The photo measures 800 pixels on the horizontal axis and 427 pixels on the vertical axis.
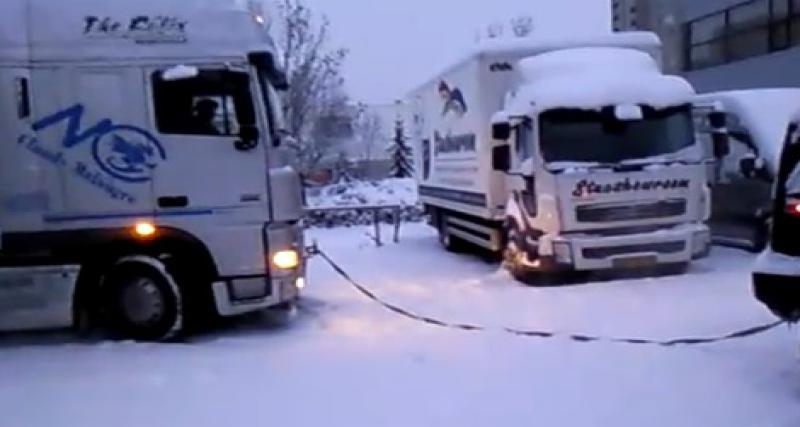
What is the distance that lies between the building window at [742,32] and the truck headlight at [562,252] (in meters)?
17.0

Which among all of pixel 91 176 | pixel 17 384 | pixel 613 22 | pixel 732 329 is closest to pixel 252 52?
pixel 91 176

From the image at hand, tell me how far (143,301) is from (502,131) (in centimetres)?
550

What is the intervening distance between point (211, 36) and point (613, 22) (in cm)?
3289

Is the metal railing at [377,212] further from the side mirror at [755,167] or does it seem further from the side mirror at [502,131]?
the side mirror at [755,167]

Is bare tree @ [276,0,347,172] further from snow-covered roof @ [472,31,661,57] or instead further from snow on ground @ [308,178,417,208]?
snow-covered roof @ [472,31,661,57]

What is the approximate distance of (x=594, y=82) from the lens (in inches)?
495

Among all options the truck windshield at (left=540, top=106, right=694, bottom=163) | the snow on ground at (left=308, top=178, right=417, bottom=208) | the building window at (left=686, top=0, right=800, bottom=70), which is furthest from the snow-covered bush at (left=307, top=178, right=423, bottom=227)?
the truck windshield at (left=540, top=106, right=694, bottom=163)

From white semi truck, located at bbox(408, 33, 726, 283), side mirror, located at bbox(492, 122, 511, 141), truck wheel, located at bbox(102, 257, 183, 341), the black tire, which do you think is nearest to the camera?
truck wheel, located at bbox(102, 257, 183, 341)

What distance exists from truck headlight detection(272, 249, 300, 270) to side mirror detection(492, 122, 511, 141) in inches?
171

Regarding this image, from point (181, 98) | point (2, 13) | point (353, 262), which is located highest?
point (2, 13)

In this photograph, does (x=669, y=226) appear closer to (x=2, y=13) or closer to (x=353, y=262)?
(x=353, y=262)

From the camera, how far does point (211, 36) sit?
9.59 metres

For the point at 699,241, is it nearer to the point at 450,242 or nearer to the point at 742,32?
the point at 450,242

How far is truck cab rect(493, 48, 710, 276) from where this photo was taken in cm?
1208
